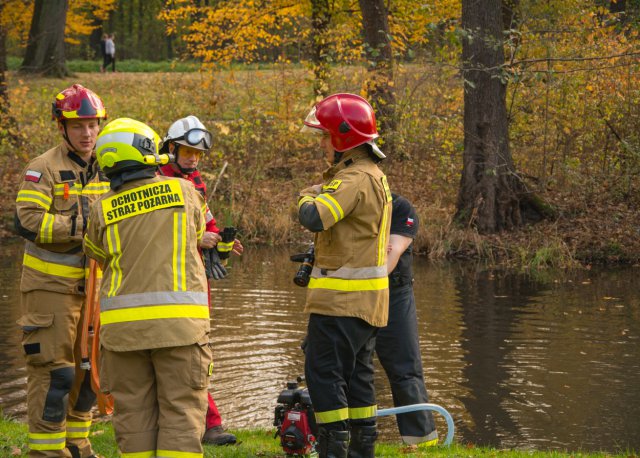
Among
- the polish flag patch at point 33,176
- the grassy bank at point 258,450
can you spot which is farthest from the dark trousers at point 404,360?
the polish flag patch at point 33,176

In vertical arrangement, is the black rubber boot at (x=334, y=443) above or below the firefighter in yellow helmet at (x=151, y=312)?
below

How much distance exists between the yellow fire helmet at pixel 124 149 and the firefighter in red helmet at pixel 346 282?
0.92 m

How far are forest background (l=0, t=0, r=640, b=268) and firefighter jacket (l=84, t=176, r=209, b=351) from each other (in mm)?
10216

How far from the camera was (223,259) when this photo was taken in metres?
6.68

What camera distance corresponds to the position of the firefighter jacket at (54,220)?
6.00 meters

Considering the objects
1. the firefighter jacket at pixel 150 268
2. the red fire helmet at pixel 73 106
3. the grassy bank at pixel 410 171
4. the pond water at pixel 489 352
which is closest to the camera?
the firefighter jacket at pixel 150 268

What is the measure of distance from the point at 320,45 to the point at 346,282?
20053 mm

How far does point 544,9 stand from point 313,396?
17452 mm

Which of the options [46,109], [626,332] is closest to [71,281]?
[626,332]

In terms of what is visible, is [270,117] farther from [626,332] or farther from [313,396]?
[313,396]

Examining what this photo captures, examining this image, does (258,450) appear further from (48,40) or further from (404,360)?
(48,40)

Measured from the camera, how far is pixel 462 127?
72.8 feet

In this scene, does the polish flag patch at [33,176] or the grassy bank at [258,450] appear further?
the grassy bank at [258,450]

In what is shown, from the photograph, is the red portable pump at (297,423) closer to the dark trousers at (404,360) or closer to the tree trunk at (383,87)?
the dark trousers at (404,360)
